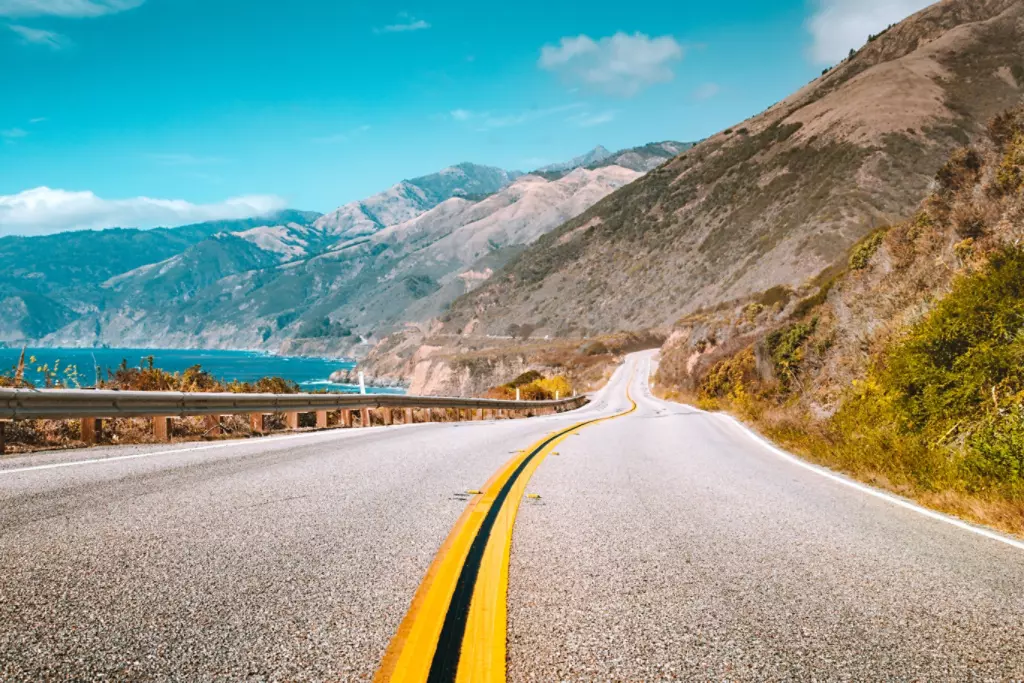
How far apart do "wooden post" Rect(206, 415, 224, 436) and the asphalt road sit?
4.43m

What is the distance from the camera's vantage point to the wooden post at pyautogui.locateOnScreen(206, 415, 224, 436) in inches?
465

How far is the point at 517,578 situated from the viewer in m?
3.87

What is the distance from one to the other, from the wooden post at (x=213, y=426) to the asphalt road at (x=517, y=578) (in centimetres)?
443

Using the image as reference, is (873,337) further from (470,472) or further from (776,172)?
(776,172)

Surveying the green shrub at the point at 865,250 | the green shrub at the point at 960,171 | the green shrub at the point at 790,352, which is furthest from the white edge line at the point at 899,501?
the green shrub at the point at 865,250

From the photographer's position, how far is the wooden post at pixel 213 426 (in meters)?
11.8

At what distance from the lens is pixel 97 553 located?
3.96m

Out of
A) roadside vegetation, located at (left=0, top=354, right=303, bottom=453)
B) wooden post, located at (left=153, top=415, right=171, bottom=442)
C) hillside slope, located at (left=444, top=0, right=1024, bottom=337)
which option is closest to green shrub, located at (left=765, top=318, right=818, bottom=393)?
roadside vegetation, located at (left=0, top=354, right=303, bottom=453)

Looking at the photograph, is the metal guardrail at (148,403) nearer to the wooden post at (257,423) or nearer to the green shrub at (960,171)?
the wooden post at (257,423)

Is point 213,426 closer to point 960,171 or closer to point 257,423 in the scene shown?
point 257,423

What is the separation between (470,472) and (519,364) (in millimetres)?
95275

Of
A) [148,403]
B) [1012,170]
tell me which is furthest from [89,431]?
[1012,170]

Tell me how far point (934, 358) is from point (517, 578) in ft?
26.6

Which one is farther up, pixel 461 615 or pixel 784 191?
pixel 784 191
